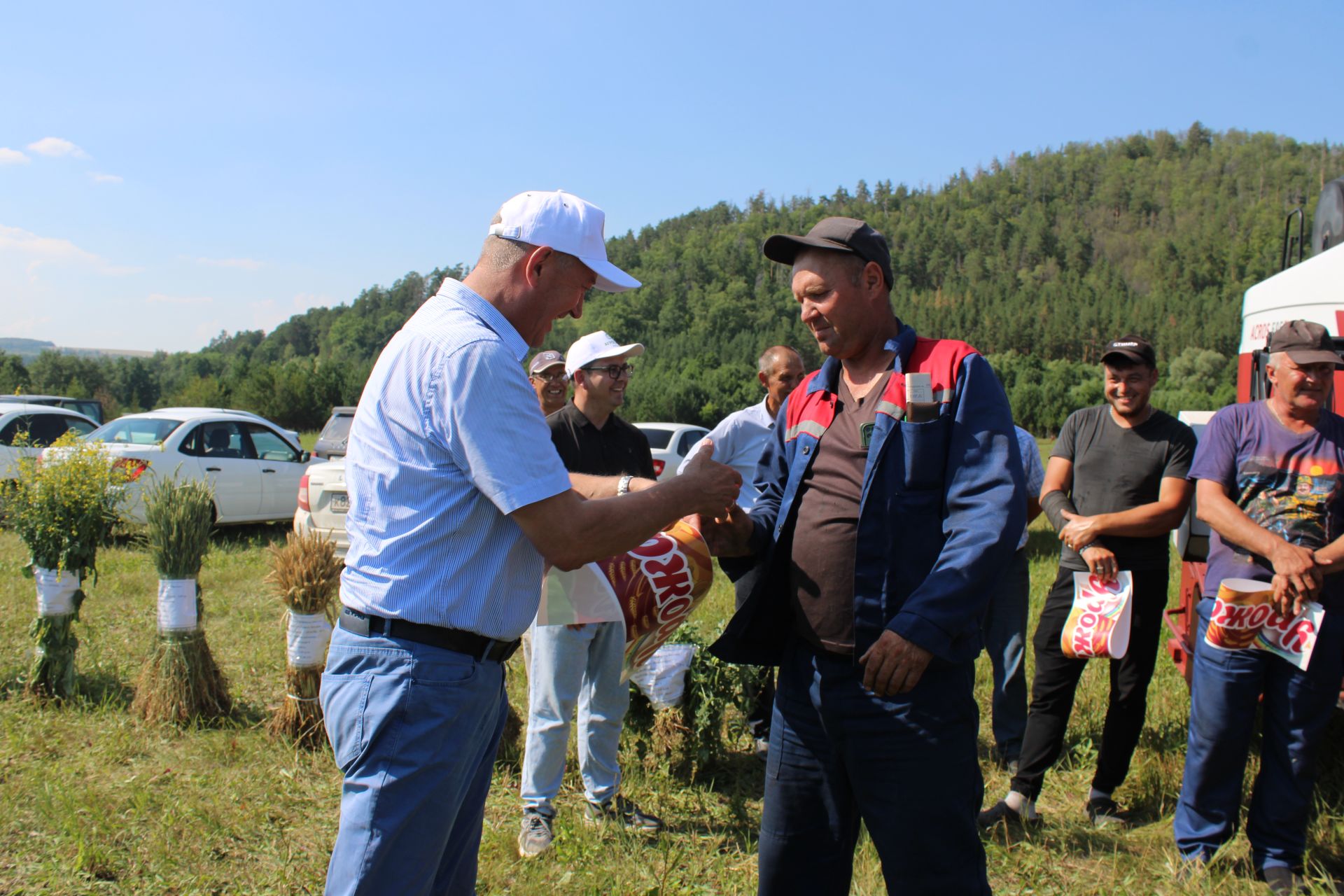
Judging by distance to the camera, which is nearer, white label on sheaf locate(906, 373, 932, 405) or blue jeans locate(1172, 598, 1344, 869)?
→ white label on sheaf locate(906, 373, 932, 405)

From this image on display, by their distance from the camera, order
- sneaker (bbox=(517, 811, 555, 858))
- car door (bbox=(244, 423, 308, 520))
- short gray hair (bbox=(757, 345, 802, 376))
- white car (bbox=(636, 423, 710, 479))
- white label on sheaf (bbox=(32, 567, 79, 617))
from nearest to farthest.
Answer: sneaker (bbox=(517, 811, 555, 858)), white label on sheaf (bbox=(32, 567, 79, 617)), short gray hair (bbox=(757, 345, 802, 376)), car door (bbox=(244, 423, 308, 520)), white car (bbox=(636, 423, 710, 479))

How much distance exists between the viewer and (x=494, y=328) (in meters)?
1.99

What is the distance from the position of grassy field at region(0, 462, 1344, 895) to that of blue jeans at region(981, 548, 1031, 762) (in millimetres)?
225

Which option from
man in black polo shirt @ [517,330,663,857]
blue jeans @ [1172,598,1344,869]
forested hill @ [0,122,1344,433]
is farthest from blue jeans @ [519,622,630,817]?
forested hill @ [0,122,1344,433]

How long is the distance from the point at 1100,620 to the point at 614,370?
244cm

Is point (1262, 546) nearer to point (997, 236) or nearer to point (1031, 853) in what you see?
point (1031, 853)

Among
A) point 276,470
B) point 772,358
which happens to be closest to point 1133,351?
point 772,358

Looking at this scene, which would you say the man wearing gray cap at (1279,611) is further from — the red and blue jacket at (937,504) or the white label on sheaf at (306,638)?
the white label on sheaf at (306,638)

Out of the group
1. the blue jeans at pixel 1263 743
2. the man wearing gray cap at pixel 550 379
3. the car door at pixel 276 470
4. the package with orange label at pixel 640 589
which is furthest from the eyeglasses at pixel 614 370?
the car door at pixel 276 470

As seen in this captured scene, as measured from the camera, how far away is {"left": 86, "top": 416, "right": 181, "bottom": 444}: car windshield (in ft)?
35.5

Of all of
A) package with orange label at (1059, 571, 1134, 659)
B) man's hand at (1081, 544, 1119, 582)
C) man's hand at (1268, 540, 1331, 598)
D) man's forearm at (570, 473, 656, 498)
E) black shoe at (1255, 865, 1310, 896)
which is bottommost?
black shoe at (1255, 865, 1310, 896)

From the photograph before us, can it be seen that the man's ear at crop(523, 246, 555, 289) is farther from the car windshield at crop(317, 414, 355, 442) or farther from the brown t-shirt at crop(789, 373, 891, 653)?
the car windshield at crop(317, 414, 355, 442)

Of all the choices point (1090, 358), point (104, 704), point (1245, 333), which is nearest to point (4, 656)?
point (104, 704)

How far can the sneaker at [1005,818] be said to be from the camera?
151 inches
